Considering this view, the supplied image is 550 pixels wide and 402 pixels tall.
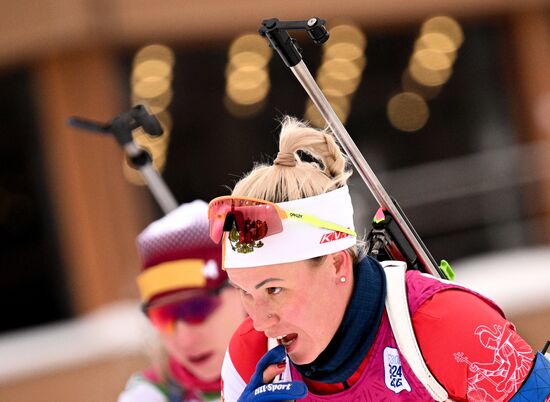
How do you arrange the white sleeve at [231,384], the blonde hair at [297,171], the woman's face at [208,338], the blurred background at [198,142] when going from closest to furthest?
the blonde hair at [297,171] < the white sleeve at [231,384] < the woman's face at [208,338] < the blurred background at [198,142]

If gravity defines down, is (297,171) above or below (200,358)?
below

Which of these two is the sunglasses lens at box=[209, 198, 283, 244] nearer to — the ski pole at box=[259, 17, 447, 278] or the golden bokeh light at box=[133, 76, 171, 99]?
the ski pole at box=[259, 17, 447, 278]

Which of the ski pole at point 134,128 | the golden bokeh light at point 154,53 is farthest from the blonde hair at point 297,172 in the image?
the golden bokeh light at point 154,53

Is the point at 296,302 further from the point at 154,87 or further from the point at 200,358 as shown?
the point at 154,87

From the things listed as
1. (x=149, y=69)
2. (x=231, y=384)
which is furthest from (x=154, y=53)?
(x=231, y=384)

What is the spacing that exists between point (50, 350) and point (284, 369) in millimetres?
6450

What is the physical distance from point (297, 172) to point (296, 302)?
1.03ft

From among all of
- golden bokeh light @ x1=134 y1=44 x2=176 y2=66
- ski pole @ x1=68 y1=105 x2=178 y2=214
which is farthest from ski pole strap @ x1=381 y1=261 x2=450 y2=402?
golden bokeh light @ x1=134 y1=44 x2=176 y2=66

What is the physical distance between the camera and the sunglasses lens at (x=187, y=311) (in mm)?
3475

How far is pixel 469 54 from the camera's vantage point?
10.7 meters

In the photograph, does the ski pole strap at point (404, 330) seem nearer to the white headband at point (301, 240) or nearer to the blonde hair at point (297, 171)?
the white headband at point (301, 240)

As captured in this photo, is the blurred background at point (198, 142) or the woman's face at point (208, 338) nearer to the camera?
the woman's face at point (208, 338)

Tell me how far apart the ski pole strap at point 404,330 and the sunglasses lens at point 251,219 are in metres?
0.31

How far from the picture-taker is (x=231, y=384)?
2.56 meters
